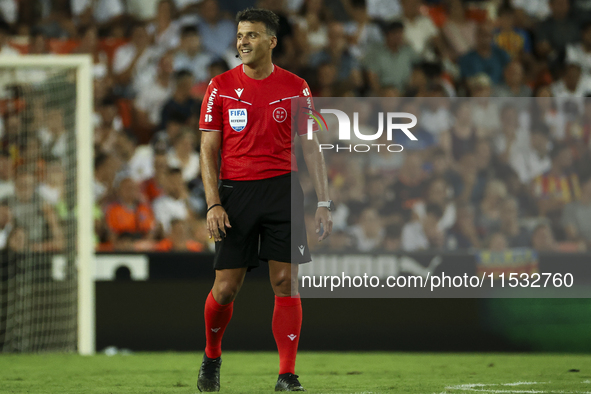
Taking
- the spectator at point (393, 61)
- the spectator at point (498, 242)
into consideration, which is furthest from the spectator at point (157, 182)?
the spectator at point (498, 242)

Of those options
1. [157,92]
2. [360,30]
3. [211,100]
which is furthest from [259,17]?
[360,30]

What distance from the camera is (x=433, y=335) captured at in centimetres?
719

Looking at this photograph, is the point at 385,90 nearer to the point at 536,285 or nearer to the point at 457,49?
the point at 457,49

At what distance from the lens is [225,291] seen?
4.31m

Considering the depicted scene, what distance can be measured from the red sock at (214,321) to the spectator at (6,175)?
408 cm

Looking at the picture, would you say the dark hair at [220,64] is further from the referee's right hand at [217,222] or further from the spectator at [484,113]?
the referee's right hand at [217,222]

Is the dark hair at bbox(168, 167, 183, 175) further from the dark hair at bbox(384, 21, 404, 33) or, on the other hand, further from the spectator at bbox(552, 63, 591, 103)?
the spectator at bbox(552, 63, 591, 103)

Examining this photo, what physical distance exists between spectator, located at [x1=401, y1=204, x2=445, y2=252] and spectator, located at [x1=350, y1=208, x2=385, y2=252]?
228mm

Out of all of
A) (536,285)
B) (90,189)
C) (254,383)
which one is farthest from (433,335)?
(90,189)

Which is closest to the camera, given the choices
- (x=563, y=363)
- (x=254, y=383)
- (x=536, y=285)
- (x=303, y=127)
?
(x=303, y=127)

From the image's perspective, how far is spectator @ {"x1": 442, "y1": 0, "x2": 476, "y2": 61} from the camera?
10.2 metres

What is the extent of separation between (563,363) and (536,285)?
1.03 meters

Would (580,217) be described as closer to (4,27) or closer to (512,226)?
(512,226)

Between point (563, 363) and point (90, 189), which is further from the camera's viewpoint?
point (90, 189)
